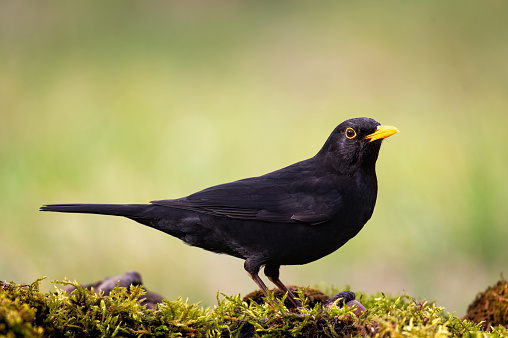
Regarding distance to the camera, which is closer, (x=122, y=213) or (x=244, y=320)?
(x=244, y=320)

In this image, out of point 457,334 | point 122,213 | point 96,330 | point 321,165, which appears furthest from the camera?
point 321,165

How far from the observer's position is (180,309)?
3168mm

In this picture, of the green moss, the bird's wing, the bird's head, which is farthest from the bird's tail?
the bird's head

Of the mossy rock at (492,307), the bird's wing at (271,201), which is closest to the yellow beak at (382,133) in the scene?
the bird's wing at (271,201)

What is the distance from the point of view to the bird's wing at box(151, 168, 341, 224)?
4.11 metres

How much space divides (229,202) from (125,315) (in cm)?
143

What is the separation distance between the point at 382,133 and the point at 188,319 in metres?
2.10

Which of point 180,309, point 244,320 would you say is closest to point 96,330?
point 180,309

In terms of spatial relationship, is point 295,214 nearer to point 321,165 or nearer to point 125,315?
point 321,165

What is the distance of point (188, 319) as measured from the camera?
3123 millimetres

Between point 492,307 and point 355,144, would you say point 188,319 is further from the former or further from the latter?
point 492,307

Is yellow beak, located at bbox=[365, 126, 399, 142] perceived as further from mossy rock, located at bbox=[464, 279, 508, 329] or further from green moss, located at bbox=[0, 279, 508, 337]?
mossy rock, located at bbox=[464, 279, 508, 329]

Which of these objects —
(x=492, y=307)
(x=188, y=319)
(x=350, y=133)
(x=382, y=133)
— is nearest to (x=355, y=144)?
(x=350, y=133)

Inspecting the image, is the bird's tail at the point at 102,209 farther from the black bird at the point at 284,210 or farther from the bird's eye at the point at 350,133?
the bird's eye at the point at 350,133
